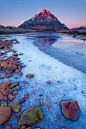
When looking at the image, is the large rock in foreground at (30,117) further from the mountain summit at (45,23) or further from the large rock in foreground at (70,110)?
the mountain summit at (45,23)

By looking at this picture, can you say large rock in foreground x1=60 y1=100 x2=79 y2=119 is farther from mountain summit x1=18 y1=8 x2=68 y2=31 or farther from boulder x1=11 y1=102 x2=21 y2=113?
mountain summit x1=18 y1=8 x2=68 y2=31

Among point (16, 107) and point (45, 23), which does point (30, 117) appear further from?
point (45, 23)

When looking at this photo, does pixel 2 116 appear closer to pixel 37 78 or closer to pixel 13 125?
pixel 13 125

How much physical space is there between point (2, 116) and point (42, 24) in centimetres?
18359

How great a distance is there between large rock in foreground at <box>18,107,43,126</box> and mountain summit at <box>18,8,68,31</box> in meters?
162

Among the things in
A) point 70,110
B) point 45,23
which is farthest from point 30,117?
point 45,23

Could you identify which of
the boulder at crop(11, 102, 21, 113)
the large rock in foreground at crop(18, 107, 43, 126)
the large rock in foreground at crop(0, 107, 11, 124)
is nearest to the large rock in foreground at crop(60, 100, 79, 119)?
the large rock in foreground at crop(18, 107, 43, 126)

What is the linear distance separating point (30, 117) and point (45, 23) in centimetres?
18862

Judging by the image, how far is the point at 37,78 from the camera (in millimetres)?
2078

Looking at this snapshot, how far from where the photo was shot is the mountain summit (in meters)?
151

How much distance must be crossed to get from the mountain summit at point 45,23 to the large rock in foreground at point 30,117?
16176 cm

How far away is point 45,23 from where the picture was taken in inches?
6417

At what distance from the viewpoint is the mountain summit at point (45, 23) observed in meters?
151

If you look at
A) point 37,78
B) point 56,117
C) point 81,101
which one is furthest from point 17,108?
point 81,101
